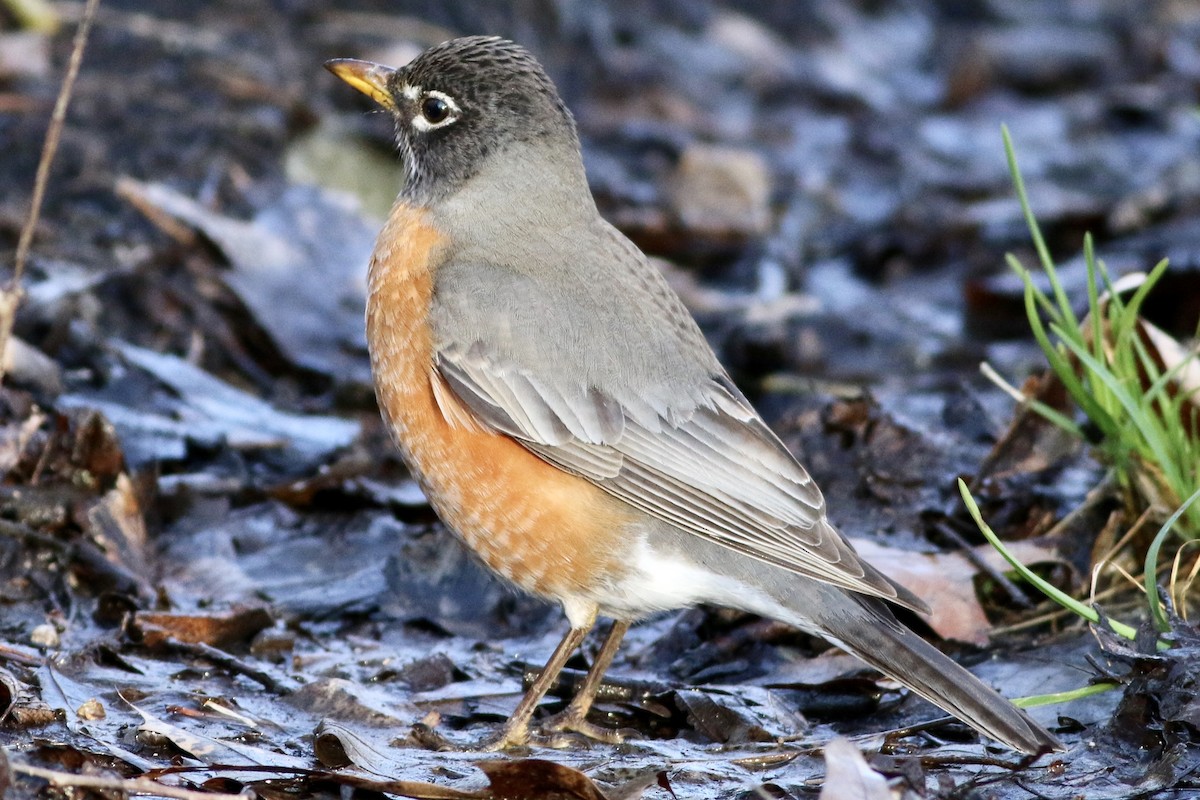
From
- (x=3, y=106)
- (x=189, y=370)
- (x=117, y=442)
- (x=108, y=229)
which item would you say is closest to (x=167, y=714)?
(x=117, y=442)

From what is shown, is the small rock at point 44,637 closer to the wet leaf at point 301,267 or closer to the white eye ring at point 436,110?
the white eye ring at point 436,110

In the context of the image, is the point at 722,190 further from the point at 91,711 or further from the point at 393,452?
the point at 91,711

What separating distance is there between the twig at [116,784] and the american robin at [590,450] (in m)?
1.25

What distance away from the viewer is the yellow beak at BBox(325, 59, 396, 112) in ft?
19.5

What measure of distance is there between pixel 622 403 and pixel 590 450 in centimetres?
20

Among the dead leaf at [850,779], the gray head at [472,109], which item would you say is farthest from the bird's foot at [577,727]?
the gray head at [472,109]

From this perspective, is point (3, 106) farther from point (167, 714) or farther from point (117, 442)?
point (167, 714)

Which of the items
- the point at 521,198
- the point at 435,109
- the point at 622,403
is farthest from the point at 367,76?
the point at 622,403

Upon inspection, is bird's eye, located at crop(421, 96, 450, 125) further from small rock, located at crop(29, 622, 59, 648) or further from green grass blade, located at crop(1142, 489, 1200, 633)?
green grass blade, located at crop(1142, 489, 1200, 633)

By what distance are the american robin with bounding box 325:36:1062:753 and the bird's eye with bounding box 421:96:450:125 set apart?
1.81 ft

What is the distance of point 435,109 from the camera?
5.74 m

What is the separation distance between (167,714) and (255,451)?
203 centimetres

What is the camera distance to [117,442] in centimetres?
547

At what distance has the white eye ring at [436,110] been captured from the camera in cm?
572
